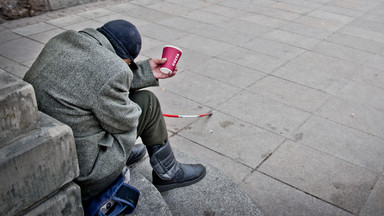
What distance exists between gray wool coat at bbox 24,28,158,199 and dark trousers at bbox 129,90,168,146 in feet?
1.01

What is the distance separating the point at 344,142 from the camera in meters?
4.15

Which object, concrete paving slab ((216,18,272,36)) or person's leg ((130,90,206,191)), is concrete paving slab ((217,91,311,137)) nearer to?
person's leg ((130,90,206,191))

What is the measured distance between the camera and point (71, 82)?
2.16 meters

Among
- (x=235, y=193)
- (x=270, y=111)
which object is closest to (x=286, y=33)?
(x=270, y=111)

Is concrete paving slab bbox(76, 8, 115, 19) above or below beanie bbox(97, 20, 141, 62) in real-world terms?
below

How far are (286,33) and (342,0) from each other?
3095 mm

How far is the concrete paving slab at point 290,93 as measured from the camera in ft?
15.8

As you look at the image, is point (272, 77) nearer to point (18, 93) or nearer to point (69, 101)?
point (69, 101)

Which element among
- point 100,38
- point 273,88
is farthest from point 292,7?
point 100,38

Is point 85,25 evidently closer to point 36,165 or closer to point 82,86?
point 82,86

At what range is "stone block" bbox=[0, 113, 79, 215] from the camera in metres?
1.82

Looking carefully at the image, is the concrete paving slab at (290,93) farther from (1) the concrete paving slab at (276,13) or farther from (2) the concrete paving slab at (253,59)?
(1) the concrete paving slab at (276,13)

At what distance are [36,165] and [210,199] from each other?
1.54 metres

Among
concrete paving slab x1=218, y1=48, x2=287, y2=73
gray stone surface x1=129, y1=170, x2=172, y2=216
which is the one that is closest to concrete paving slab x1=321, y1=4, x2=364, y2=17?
concrete paving slab x1=218, y1=48, x2=287, y2=73
